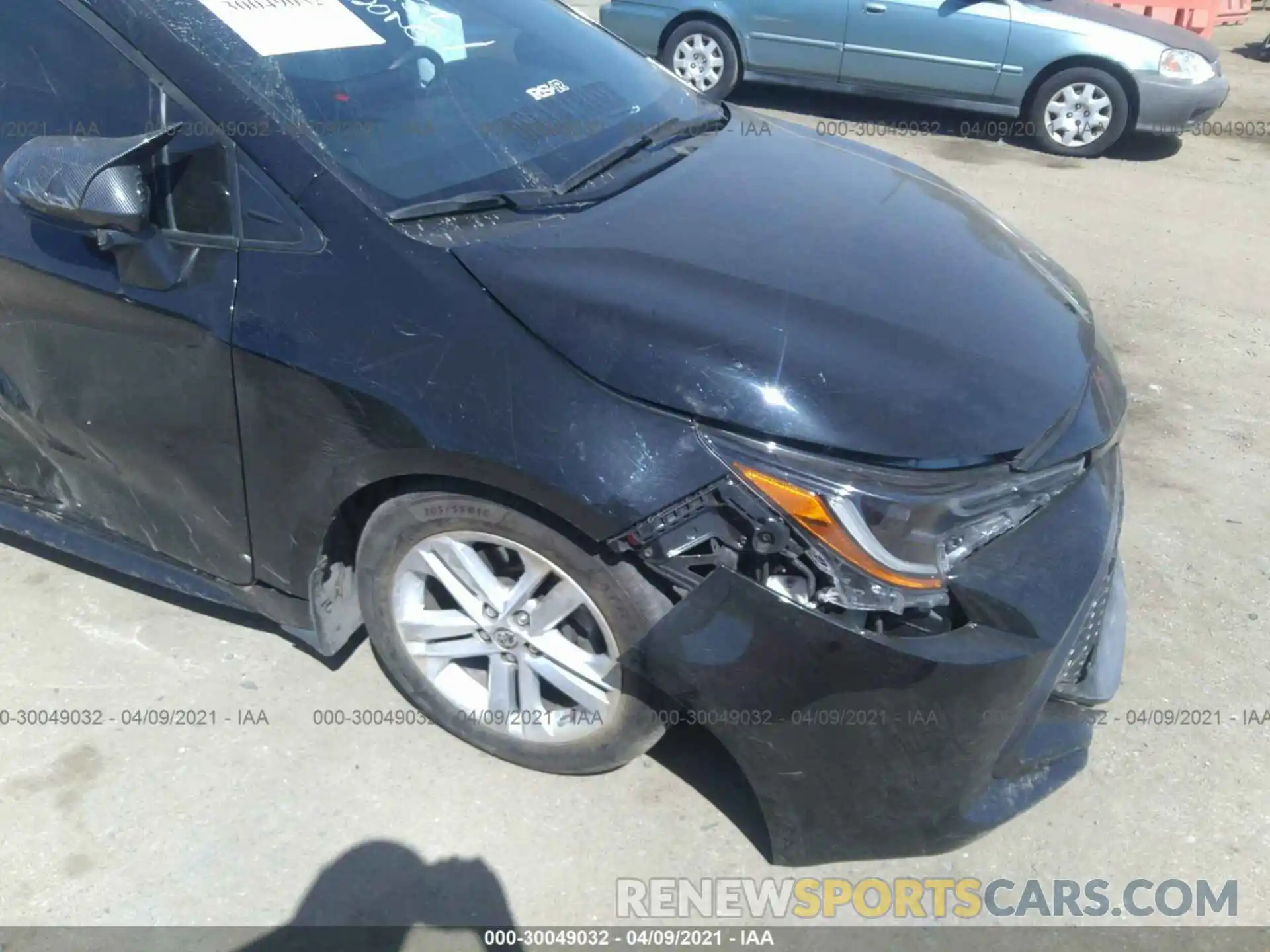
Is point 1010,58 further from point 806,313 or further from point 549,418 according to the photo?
point 549,418

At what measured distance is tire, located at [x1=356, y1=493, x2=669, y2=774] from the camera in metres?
2.16

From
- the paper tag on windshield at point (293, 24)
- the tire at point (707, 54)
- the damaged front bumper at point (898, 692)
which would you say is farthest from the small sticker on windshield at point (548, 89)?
the tire at point (707, 54)

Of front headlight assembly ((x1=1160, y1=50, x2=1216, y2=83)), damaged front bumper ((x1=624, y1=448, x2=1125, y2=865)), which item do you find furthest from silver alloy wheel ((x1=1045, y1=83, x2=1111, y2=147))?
damaged front bumper ((x1=624, y1=448, x2=1125, y2=865))

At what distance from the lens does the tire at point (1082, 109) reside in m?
7.30

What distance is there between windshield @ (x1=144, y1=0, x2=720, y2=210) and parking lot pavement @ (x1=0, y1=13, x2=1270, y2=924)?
499mm

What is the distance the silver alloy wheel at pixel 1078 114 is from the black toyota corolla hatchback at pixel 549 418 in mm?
5450

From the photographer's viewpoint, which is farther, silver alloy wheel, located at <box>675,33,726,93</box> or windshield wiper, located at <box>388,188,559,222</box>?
silver alloy wheel, located at <box>675,33,726,93</box>

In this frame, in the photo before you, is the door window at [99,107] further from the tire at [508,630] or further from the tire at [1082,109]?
the tire at [1082,109]

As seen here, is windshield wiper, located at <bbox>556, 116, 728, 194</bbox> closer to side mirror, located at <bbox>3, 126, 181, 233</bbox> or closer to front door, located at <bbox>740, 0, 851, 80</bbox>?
side mirror, located at <bbox>3, 126, 181, 233</bbox>

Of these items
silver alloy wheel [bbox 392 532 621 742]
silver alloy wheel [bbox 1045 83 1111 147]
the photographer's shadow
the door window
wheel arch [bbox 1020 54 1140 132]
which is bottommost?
the photographer's shadow

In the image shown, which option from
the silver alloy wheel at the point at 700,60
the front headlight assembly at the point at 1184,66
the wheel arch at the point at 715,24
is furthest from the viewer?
the silver alloy wheel at the point at 700,60

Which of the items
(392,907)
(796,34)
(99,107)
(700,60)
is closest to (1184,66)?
(796,34)

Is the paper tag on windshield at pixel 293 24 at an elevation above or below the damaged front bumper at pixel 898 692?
above

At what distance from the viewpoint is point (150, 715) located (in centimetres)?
271
